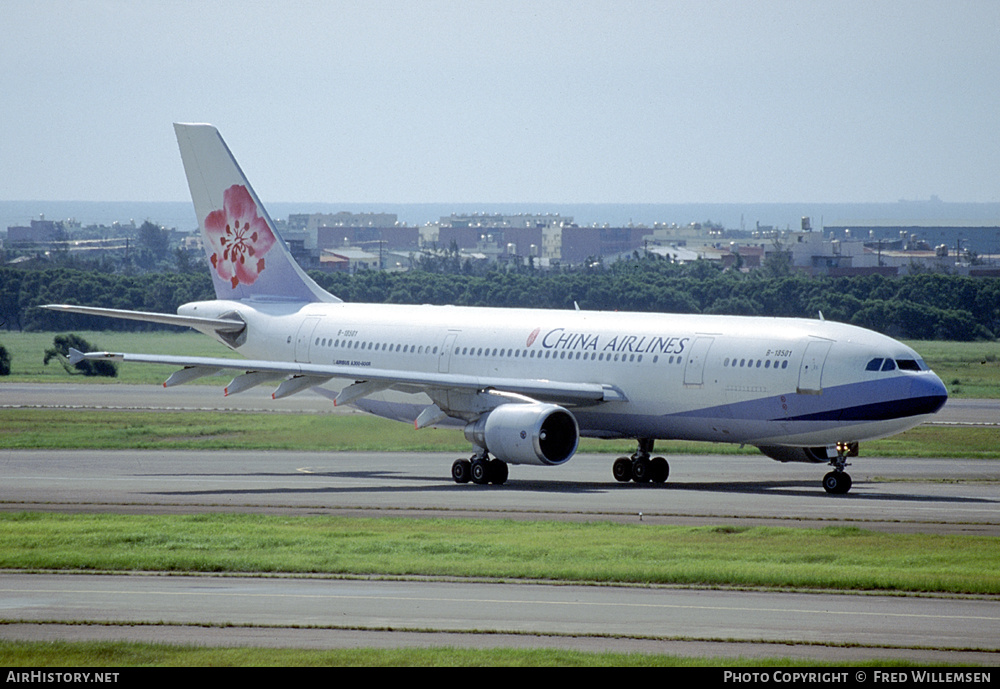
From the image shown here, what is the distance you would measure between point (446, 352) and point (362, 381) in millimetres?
4961

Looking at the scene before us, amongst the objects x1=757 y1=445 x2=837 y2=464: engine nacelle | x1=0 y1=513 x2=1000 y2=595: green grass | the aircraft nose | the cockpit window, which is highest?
the cockpit window

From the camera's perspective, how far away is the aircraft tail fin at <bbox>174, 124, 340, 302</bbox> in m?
54.2

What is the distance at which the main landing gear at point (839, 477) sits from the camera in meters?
40.1

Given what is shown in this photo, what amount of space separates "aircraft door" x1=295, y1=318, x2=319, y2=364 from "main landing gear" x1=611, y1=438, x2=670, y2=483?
42.8 feet

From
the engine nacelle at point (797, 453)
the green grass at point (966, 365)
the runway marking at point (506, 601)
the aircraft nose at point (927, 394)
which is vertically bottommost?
the green grass at point (966, 365)

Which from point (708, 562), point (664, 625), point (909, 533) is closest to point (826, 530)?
point (909, 533)

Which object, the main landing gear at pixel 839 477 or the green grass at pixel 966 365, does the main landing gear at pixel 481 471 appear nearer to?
the main landing gear at pixel 839 477

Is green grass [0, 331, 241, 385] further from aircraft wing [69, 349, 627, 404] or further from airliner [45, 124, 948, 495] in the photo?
aircraft wing [69, 349, 627, 404]

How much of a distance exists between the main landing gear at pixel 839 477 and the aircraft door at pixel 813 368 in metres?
2.02

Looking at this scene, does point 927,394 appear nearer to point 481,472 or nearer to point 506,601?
point 481,472

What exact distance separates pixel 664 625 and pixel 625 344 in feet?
75.5

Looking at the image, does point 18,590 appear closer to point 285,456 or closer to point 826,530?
point 826,530

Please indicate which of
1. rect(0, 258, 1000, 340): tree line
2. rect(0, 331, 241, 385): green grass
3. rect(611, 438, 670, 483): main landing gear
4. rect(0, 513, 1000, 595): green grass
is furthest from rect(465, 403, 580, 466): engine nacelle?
rect(0, 258, 1000, 340): tree line

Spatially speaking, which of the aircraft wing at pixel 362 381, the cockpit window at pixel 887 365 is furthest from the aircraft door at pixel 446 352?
the cockpit window at pixel 887 365
